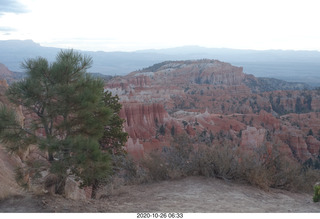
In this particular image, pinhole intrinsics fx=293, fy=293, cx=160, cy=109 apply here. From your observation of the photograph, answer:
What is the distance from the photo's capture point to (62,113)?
5855 mm

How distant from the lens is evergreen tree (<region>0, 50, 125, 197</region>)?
5426 mm

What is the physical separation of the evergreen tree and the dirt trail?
2.19ft

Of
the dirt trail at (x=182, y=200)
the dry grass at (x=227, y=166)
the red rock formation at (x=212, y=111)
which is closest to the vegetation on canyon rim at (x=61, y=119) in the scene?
the dirt trail at (x=182, y=200)

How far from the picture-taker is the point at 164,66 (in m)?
110

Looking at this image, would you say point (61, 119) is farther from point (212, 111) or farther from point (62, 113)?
point (212, 111)

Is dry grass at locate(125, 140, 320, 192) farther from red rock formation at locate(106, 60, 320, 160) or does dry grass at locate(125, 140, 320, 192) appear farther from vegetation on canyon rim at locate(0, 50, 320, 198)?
vegetation on canyon rim at locate(0, 50, 320, 198)

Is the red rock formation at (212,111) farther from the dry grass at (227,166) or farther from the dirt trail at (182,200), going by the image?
the dirt trail at (182,200)

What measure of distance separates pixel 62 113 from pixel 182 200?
3.35 m

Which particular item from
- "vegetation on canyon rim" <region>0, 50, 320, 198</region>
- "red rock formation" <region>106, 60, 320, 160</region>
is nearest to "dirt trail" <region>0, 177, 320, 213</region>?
"vegetation on canyon rim" <region>0, 50, 320, 198</region>

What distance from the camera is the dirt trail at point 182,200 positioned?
5.72 m

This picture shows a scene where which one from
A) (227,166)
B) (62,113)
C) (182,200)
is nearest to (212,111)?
(227,166)

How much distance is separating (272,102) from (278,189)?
184 feet

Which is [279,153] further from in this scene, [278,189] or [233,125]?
[233,125]

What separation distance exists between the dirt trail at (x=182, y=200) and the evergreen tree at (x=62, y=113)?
2.19ft
